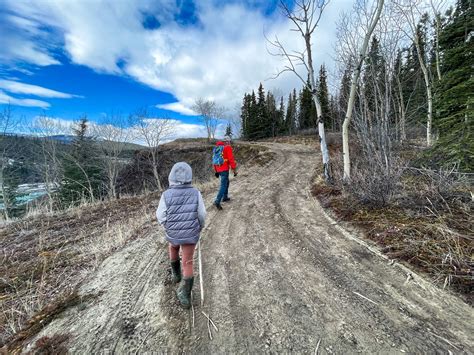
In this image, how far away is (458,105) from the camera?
683 cm

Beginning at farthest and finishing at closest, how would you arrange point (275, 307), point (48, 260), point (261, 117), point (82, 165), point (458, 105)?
point (261, 117)
point (82, 165)
point (458, 105)
point (48, 260)
point (275, 307)

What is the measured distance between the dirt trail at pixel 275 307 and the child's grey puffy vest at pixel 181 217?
2.44 feet

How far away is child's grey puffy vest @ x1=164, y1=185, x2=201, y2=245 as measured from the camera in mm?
2559

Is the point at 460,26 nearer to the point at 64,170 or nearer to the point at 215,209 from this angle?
the point at 215,209

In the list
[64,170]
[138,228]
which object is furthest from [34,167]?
[138,228]

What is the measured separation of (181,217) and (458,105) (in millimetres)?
9429

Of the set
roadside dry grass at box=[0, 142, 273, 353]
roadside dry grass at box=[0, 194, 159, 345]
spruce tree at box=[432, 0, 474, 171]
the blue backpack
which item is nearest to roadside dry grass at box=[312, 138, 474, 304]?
spruce tree at box=[432, 0, 474, 171]

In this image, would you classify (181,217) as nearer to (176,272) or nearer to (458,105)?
(176,272)

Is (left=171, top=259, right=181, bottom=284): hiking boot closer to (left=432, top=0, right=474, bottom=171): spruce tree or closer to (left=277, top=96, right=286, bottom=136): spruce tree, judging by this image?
(left=432, top=0, right=474, bottom=171): spruce tree

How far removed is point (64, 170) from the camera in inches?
851

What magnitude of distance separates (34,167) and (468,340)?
29197mm

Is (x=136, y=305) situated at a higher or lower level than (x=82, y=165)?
lower

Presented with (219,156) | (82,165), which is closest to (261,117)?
(82,165)

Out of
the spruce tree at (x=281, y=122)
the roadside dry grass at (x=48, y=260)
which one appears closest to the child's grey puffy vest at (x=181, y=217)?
the roadside dry grass at (x=48, y=260)
